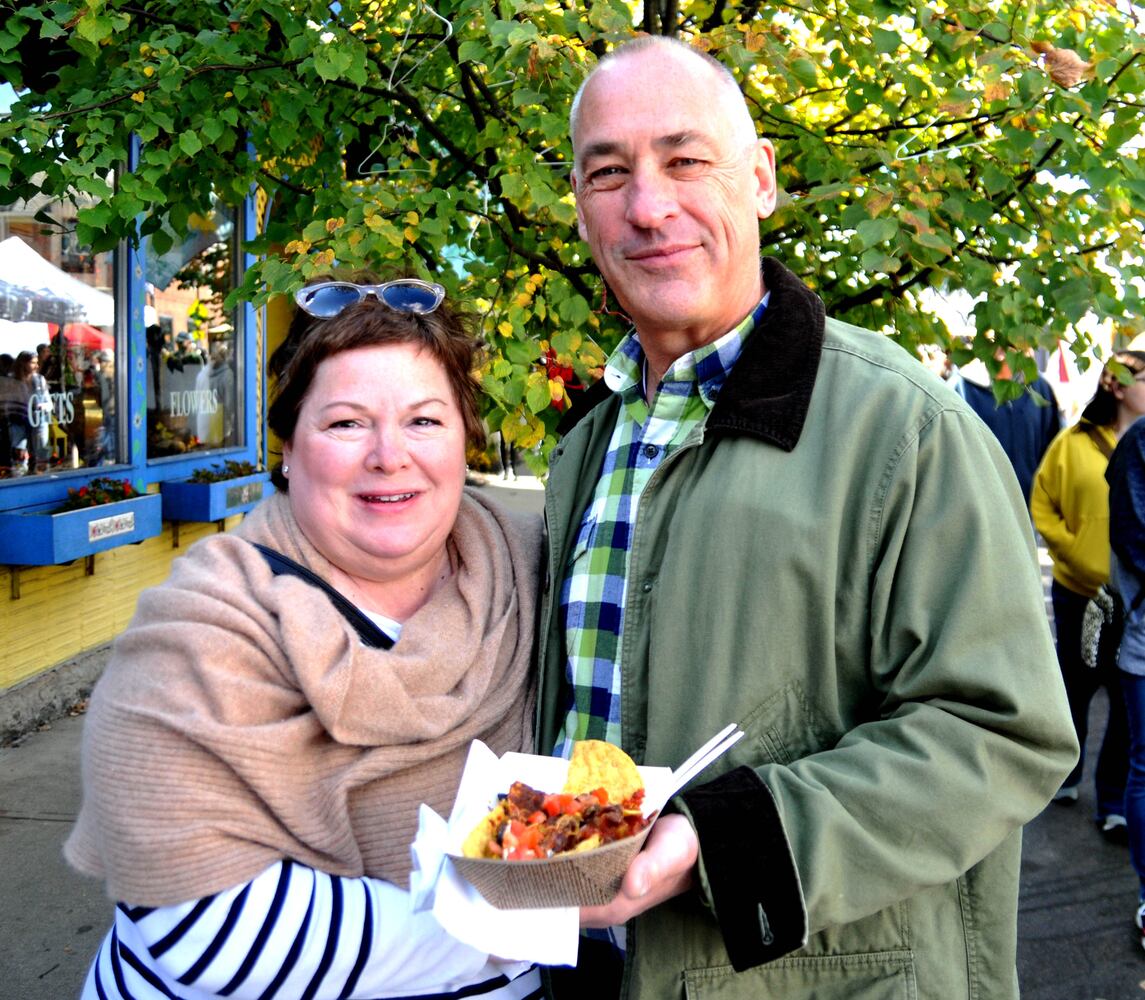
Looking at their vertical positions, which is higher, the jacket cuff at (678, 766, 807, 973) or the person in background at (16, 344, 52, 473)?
the jacket cuff at (678, 766, 807, 973)

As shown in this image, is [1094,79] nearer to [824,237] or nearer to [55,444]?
[824,237]

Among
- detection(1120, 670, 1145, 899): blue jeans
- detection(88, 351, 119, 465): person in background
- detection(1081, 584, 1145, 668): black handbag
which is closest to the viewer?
detection(1120, 670, 1145, 899): blue jeans

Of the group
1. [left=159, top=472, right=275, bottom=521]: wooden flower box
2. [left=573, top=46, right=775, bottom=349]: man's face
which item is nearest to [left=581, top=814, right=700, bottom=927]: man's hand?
[left=573, top=46, right=775, bottom=349]: man's face

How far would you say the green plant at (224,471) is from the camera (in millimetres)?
7398

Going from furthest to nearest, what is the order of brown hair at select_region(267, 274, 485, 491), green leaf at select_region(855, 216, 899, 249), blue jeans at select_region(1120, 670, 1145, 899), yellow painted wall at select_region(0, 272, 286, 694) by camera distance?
yellow painted wall at select_region(0, 272, 286, 694) → blue jeans at select_region(1120, 670, 1145, 899) → green leaf at select_region(855, 216, 899, 249) → brown hair at select_region(267, 274, 485, 491)

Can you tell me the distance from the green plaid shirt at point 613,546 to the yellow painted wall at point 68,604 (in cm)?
378

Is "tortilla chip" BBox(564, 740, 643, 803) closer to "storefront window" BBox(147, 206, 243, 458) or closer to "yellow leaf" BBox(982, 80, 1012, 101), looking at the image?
"yellow leaf" BBox(982, 80, 1012, 101)

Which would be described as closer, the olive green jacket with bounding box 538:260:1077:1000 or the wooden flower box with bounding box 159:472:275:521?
the olive green jacket with bounding box 538:260:1077:1000

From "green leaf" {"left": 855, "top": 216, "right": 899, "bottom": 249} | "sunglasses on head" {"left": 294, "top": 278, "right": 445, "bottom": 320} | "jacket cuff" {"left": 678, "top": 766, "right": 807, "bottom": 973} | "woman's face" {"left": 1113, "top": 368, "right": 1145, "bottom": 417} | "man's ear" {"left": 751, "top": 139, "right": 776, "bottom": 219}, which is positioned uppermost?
"man's ear" {"left": 751, "top": 139, "right": 776, "bottom": 219}

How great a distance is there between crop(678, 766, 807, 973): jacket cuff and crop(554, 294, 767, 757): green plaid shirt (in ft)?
1.14

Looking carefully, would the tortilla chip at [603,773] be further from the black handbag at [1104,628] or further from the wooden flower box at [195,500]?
the wooden flower box at [195,500]

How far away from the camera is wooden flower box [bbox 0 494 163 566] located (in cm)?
528

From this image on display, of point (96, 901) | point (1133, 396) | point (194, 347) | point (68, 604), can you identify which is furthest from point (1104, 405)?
point (194, 347)

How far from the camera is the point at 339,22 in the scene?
351 centimetres
